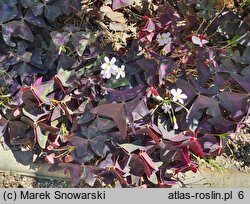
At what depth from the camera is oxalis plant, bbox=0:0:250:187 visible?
6.91 ft

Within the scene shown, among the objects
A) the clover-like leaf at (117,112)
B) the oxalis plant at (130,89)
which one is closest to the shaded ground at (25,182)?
the oxalis plant at (130,89)

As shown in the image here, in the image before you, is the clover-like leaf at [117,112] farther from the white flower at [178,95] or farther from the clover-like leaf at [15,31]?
the clover-like leaf at [15,31]

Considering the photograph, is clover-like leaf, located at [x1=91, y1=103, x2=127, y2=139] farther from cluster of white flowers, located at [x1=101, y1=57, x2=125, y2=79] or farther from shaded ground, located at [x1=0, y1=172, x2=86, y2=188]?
shaded ground, located at [x1=0, y1=172, x2=86, y2=188]

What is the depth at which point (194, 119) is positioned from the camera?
6.98ft

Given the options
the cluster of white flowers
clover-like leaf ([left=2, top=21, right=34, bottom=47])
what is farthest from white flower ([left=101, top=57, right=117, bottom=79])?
clover-like leaf ([left=2, top=21, right=34, bottom=47])

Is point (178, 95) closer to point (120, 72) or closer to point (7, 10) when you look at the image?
point (120, 72)

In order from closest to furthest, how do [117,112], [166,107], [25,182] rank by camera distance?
1. [117,112]
2. [166,107]
3. [25,182]

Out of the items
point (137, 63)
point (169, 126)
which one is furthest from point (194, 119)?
point (137, 63)

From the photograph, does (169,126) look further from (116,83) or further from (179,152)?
(116,83)

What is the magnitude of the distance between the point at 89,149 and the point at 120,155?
0.45ft

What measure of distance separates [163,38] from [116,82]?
289 mm

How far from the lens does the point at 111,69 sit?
2084 millimetres

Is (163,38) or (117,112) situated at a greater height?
(163,38)

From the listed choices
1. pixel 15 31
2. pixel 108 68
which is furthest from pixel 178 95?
pixel 15 31
